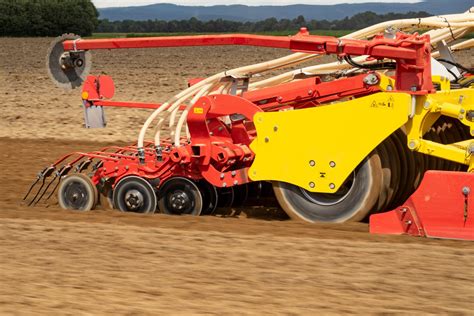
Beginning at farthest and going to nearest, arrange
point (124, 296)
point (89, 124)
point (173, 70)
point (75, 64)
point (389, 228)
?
point (173, 70)
point (89, 124)
point (75, 64)
point (389, 228)
point (124, 296)

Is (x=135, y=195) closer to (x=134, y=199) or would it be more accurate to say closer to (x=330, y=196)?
(x=134, y=199)

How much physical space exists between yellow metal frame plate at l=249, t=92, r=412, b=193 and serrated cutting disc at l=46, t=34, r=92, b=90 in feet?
6.58

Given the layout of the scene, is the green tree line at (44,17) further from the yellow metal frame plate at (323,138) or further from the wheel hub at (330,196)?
the wheel hub at (330,196)

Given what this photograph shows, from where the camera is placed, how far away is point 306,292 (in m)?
5.15

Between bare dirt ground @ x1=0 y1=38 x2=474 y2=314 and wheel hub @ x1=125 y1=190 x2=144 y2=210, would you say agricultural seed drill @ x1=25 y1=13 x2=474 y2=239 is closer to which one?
wheel hub @ x1=125 y1=190 x2=144 y2=210

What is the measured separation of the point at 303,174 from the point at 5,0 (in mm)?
56687

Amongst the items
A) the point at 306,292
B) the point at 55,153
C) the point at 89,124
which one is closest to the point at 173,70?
the point at 55,153

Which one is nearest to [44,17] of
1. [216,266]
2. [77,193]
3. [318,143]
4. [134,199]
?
[77,193]

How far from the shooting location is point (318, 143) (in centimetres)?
720

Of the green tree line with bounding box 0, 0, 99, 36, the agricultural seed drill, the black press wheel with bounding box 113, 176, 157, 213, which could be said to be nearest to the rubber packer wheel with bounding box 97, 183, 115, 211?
the agricultural seed drill

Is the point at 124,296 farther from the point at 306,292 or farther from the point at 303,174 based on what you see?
the point at 303,174

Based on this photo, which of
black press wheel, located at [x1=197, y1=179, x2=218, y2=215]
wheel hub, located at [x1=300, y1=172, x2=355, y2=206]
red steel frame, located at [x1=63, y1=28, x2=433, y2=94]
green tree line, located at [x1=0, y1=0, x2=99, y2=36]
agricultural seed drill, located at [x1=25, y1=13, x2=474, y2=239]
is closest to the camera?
agricultural seed drill, located at [x1=25, y1=13, x2=474, y2=239]

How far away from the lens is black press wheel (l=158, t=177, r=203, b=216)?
7.83m

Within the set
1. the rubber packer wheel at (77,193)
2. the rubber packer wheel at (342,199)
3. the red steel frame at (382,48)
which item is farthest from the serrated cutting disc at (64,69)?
the rubber packer wheel at (342,199)
